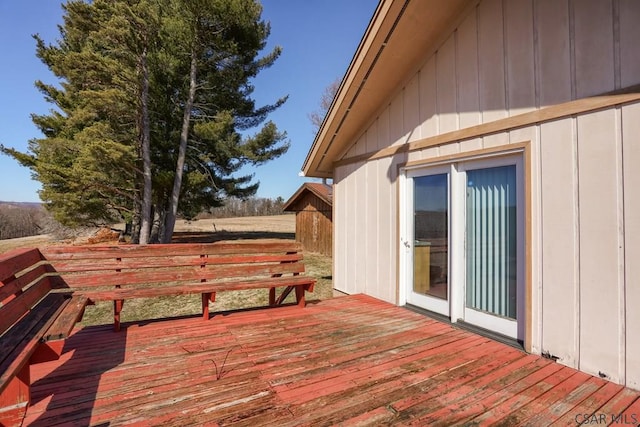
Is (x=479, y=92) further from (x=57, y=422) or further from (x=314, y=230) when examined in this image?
(x=314, y=230)

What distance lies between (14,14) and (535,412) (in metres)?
13.9

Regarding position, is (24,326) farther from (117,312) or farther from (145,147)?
(145,147)

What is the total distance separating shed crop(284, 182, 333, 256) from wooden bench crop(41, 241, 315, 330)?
952 centimetres

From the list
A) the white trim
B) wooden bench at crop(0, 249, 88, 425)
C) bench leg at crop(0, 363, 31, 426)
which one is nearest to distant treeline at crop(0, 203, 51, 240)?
wooden bench at crop(0, 249, 88, 425)

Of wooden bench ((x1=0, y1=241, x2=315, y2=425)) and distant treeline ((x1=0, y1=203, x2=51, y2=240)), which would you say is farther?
distant treeline ((x1=0, y1=203, x2=51, y2=240))

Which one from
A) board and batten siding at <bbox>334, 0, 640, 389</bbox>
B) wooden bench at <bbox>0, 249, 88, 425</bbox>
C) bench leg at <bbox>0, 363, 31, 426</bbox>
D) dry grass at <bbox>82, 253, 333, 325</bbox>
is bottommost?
dry grass at <bbox>82, 253, 333, 325</bbox>

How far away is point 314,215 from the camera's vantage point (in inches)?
629

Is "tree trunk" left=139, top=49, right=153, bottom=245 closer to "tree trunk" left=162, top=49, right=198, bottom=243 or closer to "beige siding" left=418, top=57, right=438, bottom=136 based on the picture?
"tree trunk" left=162, top=49, right=198, bottom=243

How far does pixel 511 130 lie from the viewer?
3449 mm

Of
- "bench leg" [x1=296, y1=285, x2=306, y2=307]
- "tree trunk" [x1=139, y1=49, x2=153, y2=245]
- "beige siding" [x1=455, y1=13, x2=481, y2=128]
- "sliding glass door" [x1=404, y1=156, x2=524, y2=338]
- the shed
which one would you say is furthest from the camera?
the shed

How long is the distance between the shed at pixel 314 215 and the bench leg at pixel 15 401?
12280 mm

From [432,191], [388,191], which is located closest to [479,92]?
[432,191]

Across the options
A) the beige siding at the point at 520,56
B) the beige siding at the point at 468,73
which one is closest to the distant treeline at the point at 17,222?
the beige siding at the point at 468,73

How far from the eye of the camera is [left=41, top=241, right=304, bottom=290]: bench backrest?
11.9 feet
